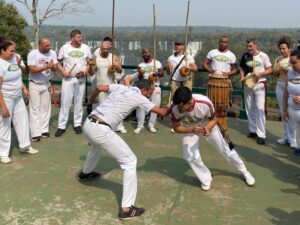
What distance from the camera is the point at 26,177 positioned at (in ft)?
16.9

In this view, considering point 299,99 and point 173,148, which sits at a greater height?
point 299,99

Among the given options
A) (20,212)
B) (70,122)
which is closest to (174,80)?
(70,122)

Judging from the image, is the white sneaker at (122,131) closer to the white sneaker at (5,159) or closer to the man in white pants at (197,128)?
the white sneaker at (5,159)

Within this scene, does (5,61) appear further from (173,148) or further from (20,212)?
(173,148)

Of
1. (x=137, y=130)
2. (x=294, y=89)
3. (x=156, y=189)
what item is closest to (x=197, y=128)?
(x=156, y=189)

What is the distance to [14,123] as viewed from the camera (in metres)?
5.80

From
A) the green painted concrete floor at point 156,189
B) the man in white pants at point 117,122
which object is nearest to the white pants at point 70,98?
the green painted concrete floor at point 156,189

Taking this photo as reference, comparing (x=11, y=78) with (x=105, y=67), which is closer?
(x=11, y=78)

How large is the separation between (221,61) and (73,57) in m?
2.40

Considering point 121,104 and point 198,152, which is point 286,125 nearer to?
point 198,152

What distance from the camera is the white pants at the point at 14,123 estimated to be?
5.59m

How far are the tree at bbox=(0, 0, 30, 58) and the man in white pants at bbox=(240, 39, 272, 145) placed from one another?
17559 millimetres

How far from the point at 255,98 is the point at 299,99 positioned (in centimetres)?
189

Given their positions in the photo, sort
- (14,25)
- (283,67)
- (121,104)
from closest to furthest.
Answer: (121,104) < (283,67) < (14,25)
